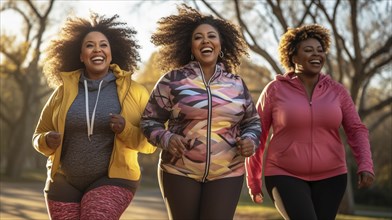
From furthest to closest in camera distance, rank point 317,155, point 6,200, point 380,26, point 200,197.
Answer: point 380,26 < point 6,200 < point 317,155 < point 200,197

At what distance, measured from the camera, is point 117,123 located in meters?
4.77

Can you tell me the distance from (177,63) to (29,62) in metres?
26.9

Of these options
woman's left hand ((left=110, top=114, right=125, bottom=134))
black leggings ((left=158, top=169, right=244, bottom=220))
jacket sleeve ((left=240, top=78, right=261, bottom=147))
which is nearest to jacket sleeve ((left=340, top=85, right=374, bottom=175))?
jacket sleeve ((left=240, top=78, right=261, bottom=147))

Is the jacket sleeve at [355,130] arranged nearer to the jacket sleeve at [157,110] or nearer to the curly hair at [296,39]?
the curly hair at [296,39]

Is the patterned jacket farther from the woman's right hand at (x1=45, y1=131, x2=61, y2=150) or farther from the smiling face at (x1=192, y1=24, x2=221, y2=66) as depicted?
the woman's right hand at (x1=45, y1=131, x2=61, y2=150)

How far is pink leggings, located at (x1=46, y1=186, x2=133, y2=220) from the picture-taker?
4609 millimetres

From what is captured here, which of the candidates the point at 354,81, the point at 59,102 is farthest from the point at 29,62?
the point at 59,102

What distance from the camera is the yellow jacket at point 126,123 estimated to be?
194 inches

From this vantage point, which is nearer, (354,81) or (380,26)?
(354,81)

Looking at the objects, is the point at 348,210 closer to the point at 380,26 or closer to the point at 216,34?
the point at 380,26

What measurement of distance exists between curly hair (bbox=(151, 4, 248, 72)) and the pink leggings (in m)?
1.12

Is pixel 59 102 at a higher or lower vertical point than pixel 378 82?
lower

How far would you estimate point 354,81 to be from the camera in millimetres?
Answer: 17797

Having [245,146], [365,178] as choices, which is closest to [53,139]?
[245,146]
